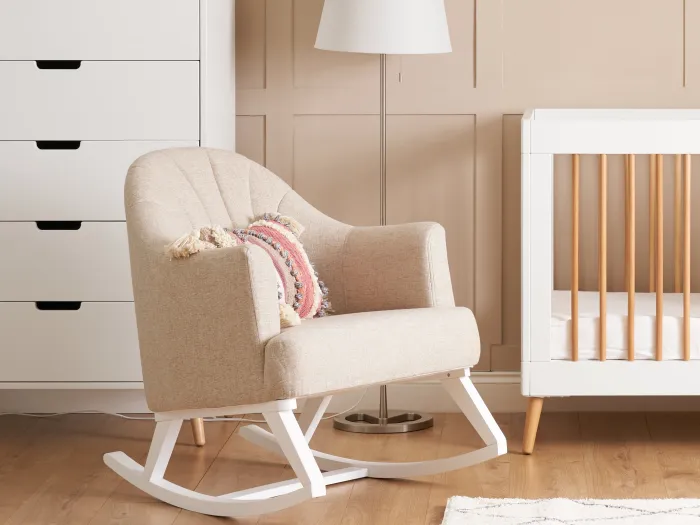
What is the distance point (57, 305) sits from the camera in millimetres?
2740

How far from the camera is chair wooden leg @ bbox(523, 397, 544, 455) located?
97.9 inches

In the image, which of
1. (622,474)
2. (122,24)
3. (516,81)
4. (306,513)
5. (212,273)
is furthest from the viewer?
(516,81)

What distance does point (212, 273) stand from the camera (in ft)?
6.18

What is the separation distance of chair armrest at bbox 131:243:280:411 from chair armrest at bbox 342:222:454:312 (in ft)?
1.51

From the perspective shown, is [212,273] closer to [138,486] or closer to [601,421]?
[138,486]

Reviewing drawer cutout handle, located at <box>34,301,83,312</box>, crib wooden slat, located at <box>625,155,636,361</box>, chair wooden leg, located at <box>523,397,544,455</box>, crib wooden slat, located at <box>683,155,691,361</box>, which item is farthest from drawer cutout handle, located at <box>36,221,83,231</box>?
crib wooden slat, located at <box>683,155,691,361</box>

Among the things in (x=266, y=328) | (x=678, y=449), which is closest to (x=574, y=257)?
(x=678, y=449)

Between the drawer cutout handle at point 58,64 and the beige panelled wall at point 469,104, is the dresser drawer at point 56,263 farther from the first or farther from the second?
the beige panelled wall at point 469,104

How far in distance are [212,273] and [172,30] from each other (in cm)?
100

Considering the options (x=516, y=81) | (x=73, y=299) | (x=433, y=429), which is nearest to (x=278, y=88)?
(x=516, y=81)

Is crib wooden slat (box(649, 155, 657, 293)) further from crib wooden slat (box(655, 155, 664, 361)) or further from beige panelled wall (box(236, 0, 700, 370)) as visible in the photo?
crib wooden slat (box(655, 155, 664, 361))

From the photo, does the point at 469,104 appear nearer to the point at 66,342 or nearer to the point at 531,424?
the point at 531,424

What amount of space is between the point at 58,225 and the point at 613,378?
1.52 meters

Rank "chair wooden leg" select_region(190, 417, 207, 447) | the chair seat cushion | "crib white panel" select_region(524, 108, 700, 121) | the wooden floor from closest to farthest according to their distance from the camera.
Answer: the chair seat cushion, the wooden floor, "chair wooden leg" select_region(190, 417, 207, 447), "crib white panel" select_region(524, 108, 700, 121)
